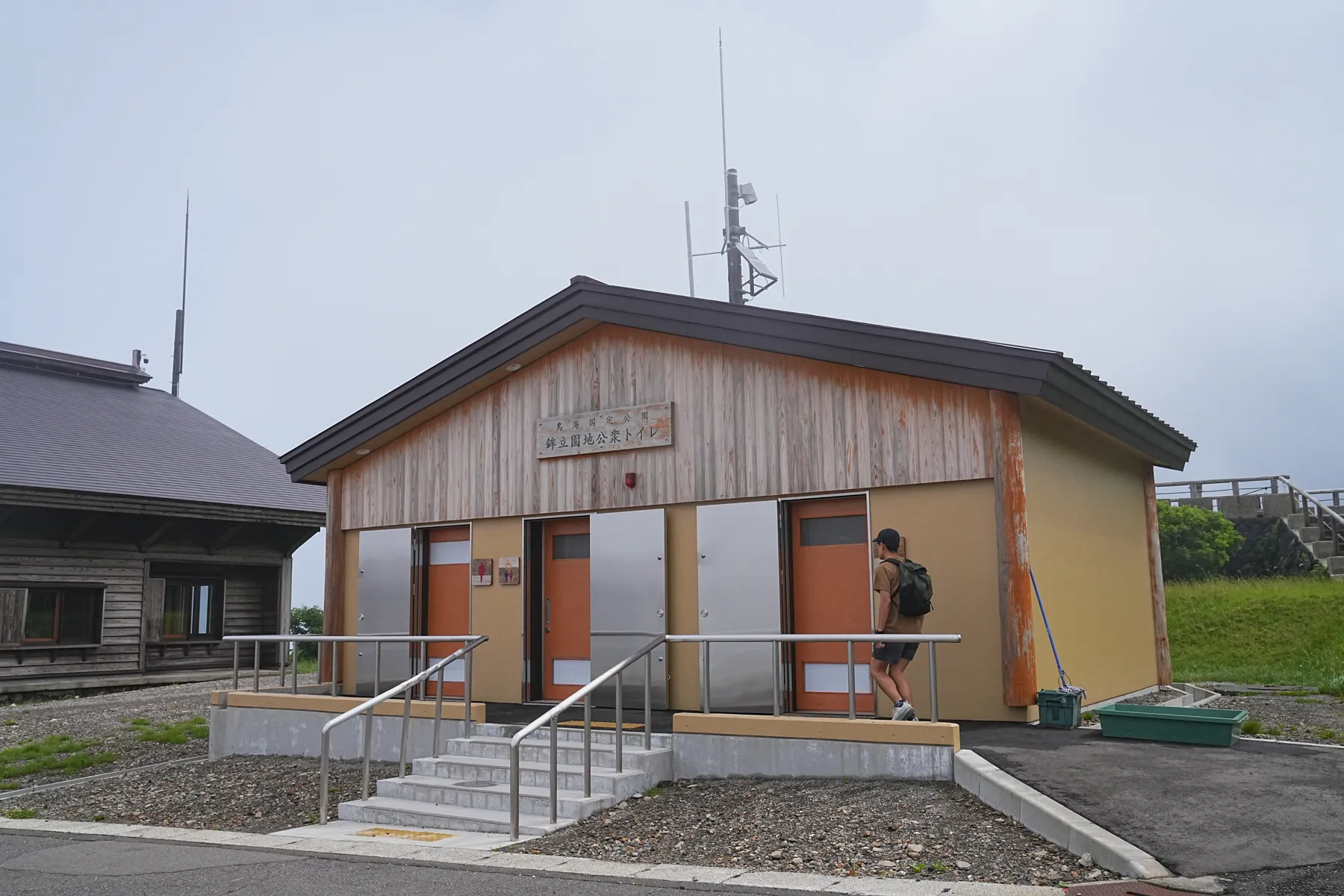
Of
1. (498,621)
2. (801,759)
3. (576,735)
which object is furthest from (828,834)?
(498,621)

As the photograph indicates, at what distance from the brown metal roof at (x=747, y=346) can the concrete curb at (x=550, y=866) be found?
4.76m

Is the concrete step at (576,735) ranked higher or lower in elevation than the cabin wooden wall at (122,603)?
lower

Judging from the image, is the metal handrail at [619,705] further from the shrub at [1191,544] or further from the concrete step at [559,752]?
the shrub at [1191,544]

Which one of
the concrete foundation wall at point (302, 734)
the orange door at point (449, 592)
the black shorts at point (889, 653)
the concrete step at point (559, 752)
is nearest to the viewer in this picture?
the black shorts at point (889, 653)

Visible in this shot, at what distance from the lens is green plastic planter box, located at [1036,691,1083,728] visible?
28.6 ft

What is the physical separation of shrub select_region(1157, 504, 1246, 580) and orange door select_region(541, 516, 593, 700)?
1573 centimetres

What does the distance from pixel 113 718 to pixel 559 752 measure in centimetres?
872

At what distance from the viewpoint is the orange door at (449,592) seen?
12.6 meters

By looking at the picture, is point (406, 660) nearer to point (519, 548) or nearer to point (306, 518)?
point (519, 548)

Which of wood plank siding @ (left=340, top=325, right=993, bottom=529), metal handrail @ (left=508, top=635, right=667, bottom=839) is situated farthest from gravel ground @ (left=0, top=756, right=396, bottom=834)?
wood plank siding @ (left=340, top=325, right=993, bottom=529)

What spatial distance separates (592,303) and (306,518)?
41.1 ft

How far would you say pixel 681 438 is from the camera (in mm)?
11141

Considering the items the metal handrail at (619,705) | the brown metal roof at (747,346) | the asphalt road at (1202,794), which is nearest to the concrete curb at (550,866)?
the metal handrail at (619,705)

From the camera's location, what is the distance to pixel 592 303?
11.5 metres
